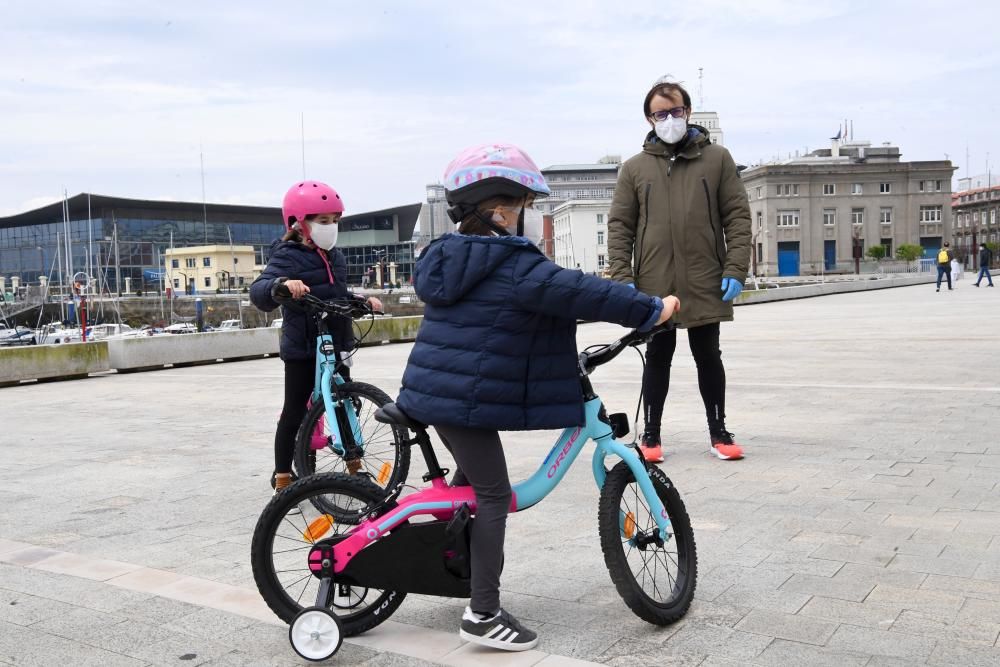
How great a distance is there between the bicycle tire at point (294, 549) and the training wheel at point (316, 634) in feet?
0.41

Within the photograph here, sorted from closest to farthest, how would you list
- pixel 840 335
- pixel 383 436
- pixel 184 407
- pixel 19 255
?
pixel 383 436, pixel 184 407, pixel 840 335, pixel 19 255

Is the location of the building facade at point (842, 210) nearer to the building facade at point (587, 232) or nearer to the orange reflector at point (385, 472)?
the building facade at point (587, 232)

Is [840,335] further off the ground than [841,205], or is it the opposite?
[841,205]

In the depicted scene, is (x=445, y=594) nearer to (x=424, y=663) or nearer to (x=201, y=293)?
(x=424, y=663)

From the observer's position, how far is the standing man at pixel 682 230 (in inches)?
226

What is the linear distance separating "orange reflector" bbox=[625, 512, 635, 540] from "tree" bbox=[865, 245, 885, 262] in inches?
4285

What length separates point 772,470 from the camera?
221 inches

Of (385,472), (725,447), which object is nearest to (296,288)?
(385,472)

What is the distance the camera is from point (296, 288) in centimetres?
479

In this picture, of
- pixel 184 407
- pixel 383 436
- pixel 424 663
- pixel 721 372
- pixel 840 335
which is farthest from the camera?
pixel 840 335

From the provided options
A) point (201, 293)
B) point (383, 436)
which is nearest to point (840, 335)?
point (383, 436)

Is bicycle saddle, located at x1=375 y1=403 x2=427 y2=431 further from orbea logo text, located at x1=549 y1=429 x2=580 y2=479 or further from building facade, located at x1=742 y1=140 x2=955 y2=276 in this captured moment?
building facade, located at x1=742 y1=140 x2=955 y2=276

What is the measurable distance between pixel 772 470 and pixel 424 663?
3.13 m

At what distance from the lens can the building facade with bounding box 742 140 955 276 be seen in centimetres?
11069
